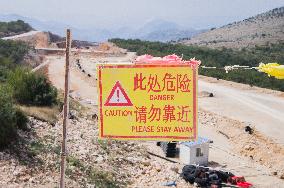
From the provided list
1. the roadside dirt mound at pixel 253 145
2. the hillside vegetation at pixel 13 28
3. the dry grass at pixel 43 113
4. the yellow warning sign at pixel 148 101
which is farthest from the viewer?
the hillside vegetation at pixel 13 28

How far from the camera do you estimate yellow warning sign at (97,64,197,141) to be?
7.46 meters

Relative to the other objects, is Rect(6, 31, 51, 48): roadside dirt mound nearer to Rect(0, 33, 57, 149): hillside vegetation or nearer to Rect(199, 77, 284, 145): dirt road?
Rect(199, 77, 284, 145): dirt road

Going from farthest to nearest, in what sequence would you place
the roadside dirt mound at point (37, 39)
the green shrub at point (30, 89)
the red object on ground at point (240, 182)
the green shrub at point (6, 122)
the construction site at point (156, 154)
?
1. the roadside dirt mound at point (37, 39)
2. the green shrub at point (30, 89)
3. the red object on ground at point (240, 182)
4. the green shrub at point (6, 122)
5. the construction site at point (156, 154)

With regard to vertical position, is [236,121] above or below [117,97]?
below

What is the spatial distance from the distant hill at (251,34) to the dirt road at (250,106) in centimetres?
9093

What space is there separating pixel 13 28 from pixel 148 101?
3748 inches

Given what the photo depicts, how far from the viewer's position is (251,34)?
164m

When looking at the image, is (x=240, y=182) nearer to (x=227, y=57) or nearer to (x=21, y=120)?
(x=21, y=120)

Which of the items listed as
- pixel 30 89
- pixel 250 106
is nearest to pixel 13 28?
pixel 250 106

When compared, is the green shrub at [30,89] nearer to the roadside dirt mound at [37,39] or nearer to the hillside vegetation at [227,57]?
the hillside vegetation at [227,57]

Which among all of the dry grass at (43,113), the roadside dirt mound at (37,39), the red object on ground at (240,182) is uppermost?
the roadside dirt mound at (37,39)

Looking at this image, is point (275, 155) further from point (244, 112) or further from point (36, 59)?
point (36, 59)

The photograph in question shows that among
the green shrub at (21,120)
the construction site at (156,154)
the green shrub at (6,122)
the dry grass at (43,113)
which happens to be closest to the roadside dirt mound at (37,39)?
the construction site at (156,154)

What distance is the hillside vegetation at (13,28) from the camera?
90412mm
